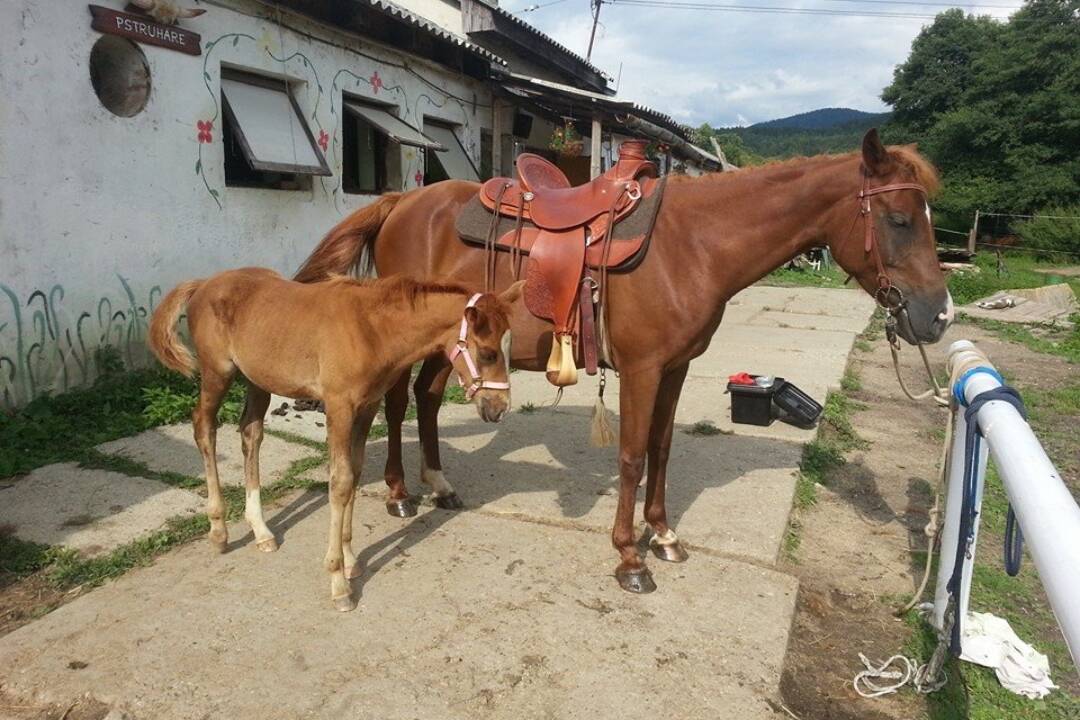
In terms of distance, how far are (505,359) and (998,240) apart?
99.5 feet

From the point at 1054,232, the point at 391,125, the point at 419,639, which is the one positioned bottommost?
the point at 419,639

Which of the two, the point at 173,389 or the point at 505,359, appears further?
the point at 173,389

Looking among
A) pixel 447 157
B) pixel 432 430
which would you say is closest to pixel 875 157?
pixel 432 430

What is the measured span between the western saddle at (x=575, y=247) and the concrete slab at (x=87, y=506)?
2.22 meters

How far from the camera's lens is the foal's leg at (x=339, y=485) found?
2830 mm

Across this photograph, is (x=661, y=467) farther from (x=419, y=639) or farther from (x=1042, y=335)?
(x=1042, y=335)

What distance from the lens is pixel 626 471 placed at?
321 cm

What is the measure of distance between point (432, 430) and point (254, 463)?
1.02 metres

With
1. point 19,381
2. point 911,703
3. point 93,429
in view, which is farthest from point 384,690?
point 19,381

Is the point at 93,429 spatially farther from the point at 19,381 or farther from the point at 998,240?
the point at 998,240

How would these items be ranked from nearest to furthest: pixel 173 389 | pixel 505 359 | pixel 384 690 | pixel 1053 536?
1. pixel 1053 536
2. pixel 384 690
3. pixel 505 359
4. pixel 173 389

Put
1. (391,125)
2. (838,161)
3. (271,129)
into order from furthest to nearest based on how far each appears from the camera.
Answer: (391,125), (271,129), (838,161)

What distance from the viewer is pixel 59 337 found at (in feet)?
16.4

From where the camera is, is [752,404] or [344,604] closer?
[344,604]
